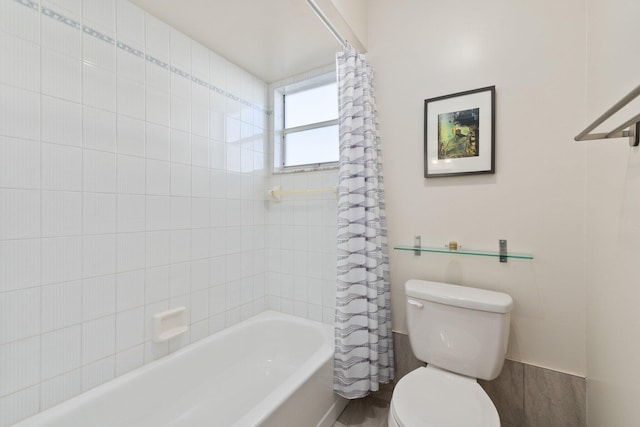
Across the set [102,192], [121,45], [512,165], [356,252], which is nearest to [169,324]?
[102,192]

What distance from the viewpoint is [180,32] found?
5.36 ft

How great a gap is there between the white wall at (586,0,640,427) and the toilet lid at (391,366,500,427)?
16.6 inches

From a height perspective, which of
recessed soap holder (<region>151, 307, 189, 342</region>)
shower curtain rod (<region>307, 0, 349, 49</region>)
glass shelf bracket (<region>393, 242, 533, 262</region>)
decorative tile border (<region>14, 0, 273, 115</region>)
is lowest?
recessed soap holder (<region>151, 307, 189, 342</region>)

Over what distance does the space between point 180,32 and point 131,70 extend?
17.7 inches

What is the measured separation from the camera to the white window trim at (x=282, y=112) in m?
2.10

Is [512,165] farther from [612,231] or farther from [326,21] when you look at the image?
[326,21]

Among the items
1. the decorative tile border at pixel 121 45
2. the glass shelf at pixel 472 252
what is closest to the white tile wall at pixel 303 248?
the glass shelf at pixel 472 252

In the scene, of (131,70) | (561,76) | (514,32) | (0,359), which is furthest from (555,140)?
(0,359)

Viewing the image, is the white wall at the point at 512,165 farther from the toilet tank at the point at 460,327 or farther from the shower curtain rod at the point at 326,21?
the shower curtain rod at the point at 326,21

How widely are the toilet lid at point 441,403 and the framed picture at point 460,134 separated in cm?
107

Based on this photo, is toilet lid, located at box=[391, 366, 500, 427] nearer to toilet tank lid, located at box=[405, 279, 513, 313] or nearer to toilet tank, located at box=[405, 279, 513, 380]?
toilet tank, located at box=[405, 279, 513, 380]

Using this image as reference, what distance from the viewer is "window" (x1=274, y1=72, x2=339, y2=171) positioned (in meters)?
2.10

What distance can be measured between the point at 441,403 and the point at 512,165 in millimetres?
1201

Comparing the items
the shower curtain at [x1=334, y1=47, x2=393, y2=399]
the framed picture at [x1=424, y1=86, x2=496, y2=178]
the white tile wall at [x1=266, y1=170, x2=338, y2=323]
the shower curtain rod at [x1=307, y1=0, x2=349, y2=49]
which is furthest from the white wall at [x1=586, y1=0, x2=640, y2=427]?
the white tile wall at [x1=266, y1=170, x2=338, y2=323]
